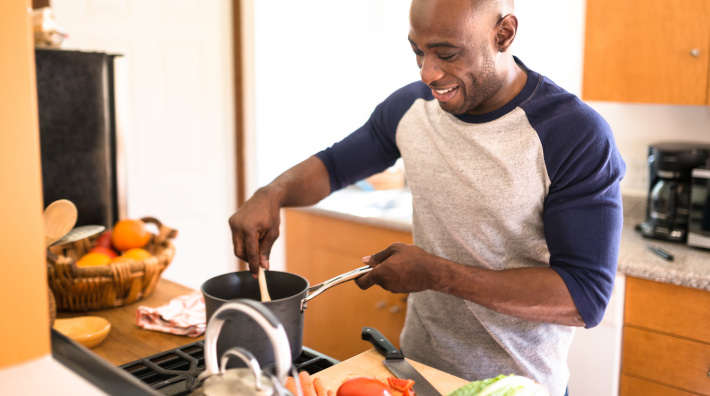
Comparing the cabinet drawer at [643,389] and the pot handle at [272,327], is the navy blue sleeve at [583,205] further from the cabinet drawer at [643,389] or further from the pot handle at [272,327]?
the cabinet drawer at [643,389]

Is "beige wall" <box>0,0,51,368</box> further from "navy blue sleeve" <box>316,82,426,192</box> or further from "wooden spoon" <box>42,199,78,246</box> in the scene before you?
"navy blue sleeve" <box>316,82,426,192</box>

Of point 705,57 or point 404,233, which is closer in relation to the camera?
point 705,57

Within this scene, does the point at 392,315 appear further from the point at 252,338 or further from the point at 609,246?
the point at 252,338

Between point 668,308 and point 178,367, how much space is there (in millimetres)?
1327

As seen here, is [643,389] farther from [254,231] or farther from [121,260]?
[121,260]

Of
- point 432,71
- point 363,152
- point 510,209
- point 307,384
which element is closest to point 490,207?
point 510,209

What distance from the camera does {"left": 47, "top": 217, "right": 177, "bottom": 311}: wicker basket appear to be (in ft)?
4.33

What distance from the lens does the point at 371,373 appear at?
1.06 meters

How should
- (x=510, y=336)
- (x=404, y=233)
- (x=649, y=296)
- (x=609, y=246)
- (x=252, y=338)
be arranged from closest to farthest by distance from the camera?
(x=252, y=338) → (x=609, y=246) → (x=510, y=336) → (x=649, y=296) → (x=404, y=233)

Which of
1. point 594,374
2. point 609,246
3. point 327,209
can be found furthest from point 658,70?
point 327,209

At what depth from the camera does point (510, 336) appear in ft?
4.17

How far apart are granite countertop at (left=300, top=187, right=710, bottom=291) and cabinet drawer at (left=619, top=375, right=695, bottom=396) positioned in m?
0.31

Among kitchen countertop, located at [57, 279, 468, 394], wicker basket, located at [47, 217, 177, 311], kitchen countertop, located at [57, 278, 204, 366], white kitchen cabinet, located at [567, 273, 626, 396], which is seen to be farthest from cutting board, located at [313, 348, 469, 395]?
white kitchen cabinet, located at [567, 273, 626, 396]

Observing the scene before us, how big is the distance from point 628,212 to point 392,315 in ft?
3.11
